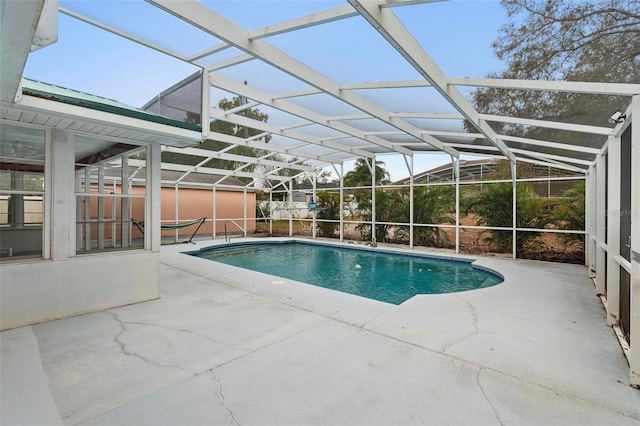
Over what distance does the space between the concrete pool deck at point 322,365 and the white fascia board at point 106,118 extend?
2.41m

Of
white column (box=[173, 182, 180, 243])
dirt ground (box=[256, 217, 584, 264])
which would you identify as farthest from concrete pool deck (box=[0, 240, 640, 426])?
white column (box=[173, 182, 180, 243])

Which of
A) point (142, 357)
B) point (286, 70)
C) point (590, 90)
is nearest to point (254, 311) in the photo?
point (142, 357)

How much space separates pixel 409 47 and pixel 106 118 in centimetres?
353

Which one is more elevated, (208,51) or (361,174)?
(208,51)

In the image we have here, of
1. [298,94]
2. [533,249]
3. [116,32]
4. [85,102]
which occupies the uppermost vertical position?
[116,32]

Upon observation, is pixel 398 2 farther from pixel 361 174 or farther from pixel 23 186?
pixel 361 174

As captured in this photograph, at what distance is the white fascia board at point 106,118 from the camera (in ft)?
10.3

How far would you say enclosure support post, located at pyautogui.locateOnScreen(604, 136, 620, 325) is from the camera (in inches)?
132

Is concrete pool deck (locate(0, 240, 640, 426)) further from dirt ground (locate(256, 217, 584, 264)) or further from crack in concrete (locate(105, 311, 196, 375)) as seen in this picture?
dirt ground (locate(256, 217, 584, 264))

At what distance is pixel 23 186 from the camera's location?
3.77 meters

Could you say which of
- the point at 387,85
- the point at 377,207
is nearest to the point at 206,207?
the point at 377,207

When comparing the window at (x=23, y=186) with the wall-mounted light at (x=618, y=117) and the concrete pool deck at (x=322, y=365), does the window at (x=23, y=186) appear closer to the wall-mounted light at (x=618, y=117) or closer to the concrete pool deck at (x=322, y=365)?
the concrete pool deck at (x=322, y=365)

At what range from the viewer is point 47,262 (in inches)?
147

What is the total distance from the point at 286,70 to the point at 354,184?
34.5 feet
